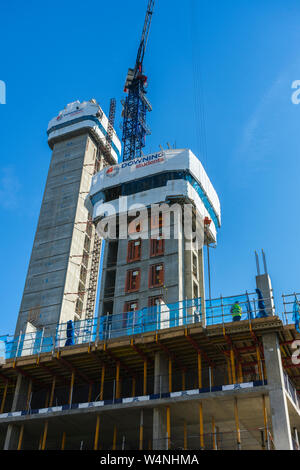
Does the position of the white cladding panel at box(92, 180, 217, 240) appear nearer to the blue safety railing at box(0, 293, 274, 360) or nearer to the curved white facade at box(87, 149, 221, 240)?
the curved white facade at box(87, 149, 221, 240)

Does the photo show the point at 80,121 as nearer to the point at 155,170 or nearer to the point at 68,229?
the point at 68,229

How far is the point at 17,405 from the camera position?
130ft

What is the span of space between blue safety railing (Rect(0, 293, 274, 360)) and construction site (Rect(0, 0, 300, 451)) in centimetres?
9

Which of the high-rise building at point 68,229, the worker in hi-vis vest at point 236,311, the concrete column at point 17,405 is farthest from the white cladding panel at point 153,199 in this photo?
the concrete column at point 17,405

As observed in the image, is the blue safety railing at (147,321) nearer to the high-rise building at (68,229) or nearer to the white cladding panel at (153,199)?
the white cladding panel at (153,199)

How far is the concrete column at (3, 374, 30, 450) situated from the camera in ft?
125

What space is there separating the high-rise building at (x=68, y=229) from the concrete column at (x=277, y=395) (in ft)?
160

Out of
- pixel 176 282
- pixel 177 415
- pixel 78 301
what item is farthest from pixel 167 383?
pixel 78 301

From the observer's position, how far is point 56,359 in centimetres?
3875

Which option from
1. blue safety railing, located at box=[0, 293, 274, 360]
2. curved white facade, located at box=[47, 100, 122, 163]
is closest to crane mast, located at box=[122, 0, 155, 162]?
curved white facade, located at box=[47, 100, 122, 163]

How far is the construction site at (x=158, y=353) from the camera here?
3369cm

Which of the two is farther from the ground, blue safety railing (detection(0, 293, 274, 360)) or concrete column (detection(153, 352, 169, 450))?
blue safety railing (detection(0, 293, 274, 360))
